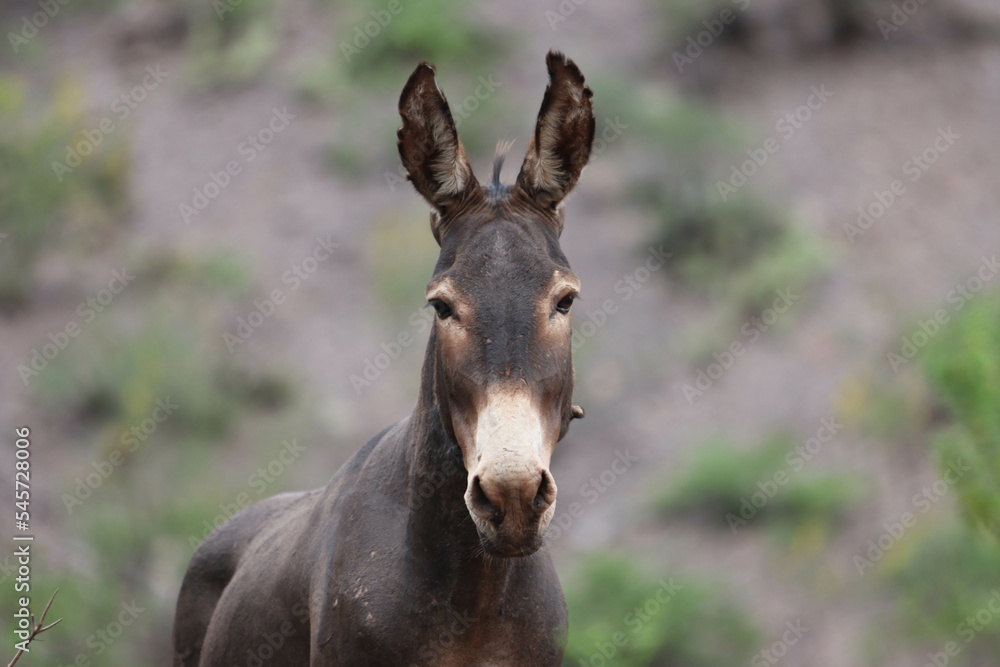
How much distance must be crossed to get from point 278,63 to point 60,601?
14475 mm

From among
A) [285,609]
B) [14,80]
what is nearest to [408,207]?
[14,80]

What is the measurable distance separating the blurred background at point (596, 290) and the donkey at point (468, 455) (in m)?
5.13

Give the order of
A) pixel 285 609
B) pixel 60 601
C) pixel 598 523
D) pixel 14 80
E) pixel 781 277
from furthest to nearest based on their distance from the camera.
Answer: pixel 14 80 → pixel 781 277 → pixel 598 523 → pixel 60 601 → pixel 285 609

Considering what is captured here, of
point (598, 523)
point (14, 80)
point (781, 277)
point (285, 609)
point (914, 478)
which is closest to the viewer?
point (285, 609)

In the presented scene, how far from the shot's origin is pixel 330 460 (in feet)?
Answer: 50.2

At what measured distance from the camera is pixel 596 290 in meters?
17.7

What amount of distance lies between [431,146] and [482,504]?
1.43 m

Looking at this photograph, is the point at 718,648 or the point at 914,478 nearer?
the point at 718,648

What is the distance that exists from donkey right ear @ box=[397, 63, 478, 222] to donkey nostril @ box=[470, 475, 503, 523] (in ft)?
4.06

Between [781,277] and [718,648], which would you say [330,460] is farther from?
[781,277]

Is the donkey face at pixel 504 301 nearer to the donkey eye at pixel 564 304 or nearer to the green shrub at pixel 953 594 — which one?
the donkey eye at pixel 564 304

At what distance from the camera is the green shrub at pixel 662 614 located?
10.9 meters

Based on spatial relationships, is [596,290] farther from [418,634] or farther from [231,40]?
[418,634]

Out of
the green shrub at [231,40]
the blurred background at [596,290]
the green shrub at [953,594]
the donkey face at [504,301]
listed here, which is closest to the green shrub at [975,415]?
the blurred background at [596,290]
